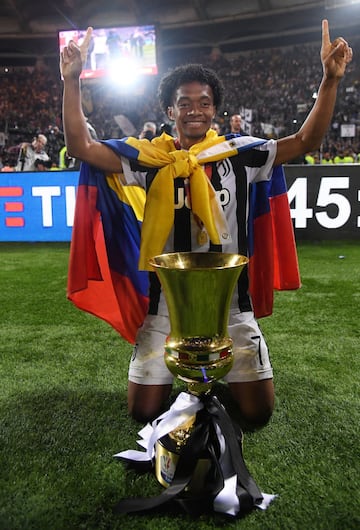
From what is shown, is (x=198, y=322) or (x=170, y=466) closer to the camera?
(x=198, y=322)

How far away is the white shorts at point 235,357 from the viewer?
213 cm

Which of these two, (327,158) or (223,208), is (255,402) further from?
(327,158)

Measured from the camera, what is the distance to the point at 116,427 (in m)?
2.06

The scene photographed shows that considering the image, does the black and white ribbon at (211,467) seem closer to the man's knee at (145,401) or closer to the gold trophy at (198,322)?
the gold trophy at (198,322)

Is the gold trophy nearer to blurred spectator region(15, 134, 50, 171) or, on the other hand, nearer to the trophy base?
the trophy base

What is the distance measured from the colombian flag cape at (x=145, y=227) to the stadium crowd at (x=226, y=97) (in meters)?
17.2

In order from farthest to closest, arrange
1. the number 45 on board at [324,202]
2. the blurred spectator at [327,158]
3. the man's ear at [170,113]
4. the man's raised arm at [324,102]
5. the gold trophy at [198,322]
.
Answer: the blurred spectator at [327,158] → the number 45 on board at [324,202] → the man's ear at [170,113] → the man's raised arm at [324,102] → the gold trophy at [198,322]

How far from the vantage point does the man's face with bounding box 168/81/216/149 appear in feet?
7.00

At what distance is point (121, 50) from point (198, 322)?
17654 millimetres

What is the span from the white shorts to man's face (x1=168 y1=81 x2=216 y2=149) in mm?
766

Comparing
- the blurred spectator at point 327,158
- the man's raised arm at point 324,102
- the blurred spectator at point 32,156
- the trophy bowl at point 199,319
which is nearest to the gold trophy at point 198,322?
the trophy bowl at point 199,319

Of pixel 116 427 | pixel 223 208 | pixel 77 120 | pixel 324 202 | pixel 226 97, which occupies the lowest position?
pixel 116 427

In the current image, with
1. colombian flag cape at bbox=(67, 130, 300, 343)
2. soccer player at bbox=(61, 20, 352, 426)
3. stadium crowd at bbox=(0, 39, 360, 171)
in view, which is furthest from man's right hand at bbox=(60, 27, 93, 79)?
stadium crowd at bbox=(0, 39, 360, 171)

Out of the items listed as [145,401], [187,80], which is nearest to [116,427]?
[145,401]
